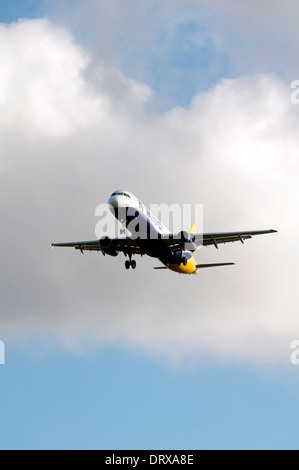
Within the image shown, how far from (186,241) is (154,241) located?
3056 millimetres

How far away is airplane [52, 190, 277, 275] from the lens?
63.4m

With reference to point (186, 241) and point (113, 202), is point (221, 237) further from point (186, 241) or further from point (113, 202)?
point (113, 202)

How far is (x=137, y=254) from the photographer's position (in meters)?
76.4

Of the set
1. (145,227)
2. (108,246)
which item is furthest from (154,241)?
(108,246)

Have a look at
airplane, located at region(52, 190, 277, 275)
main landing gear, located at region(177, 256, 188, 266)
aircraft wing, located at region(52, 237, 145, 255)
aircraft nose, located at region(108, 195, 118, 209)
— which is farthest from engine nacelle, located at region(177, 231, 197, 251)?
aircraft nose, located at region(108, 195, 118, 209)

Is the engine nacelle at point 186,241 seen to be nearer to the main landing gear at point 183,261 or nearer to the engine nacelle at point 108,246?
the main landing gear at point 183,261

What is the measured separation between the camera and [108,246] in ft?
236

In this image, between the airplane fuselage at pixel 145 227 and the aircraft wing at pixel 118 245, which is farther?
the aircraft wing at pixel 118 245

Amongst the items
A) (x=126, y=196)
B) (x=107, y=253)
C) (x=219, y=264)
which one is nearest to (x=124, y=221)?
(x=126, y=196)

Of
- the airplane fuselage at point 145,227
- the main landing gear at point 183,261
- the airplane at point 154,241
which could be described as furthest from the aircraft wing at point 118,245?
the main landing gear at point 183,261

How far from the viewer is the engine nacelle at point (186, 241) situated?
219 feet

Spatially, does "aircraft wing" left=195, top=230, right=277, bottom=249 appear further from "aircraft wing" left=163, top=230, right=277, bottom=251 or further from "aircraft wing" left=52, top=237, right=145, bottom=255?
"aircraft wing" left=52, top=237, right=145, bottom=255

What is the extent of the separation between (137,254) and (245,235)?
12.4m
